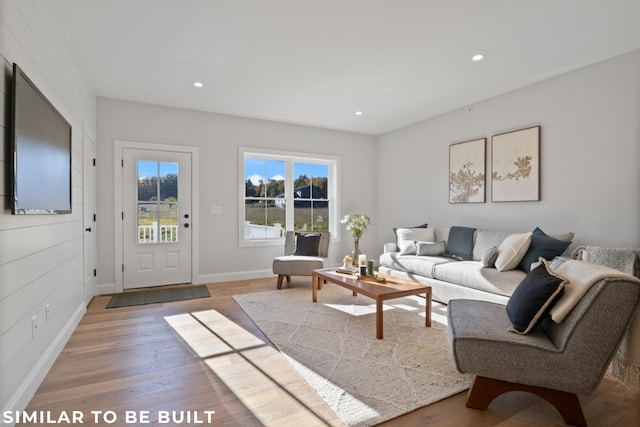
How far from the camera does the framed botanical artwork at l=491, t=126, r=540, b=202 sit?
12.2 ft

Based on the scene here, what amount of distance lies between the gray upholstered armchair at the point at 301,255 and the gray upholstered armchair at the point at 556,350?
269cm

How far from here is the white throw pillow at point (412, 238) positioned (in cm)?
453

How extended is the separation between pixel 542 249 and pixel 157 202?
187 inches

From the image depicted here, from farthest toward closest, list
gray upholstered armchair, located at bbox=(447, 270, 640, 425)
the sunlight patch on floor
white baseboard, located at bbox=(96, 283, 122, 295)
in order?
white baseboard, located at bbox=(96, 283, 122, 295) < the sunlight patch on floor < gray upholstered armchair, located at bbox=(447, 270, 640, 425)

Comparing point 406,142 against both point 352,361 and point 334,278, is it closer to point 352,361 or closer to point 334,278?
point 334,278

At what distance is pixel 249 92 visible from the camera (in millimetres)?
4031

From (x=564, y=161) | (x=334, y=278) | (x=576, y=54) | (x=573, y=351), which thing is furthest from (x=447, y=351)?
(x=576, y=54)

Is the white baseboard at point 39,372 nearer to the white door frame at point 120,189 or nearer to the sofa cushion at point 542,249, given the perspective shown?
the white door frame at point 120,189

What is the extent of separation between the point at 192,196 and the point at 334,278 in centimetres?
258

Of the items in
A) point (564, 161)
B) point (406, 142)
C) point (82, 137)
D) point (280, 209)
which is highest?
point (406, 142)

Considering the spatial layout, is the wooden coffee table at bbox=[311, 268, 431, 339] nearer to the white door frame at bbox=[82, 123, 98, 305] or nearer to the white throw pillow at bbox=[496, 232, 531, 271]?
the white throw pillow at bbox=[496, 232, 531, 271]

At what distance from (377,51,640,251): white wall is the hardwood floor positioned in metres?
1.81

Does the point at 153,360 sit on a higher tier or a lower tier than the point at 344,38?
lower

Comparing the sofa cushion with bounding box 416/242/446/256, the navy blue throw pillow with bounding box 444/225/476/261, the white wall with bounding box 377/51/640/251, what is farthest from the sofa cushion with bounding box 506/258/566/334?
the sofa cushion with bounding box 416/242/446/256
